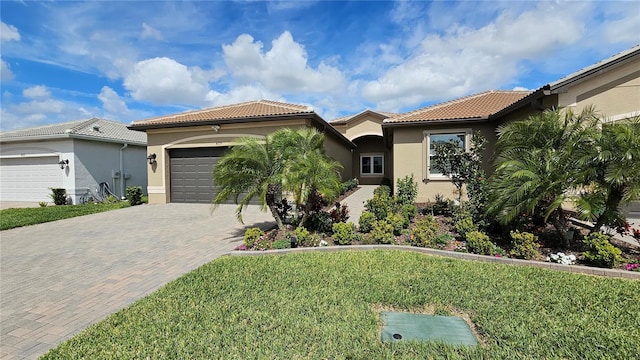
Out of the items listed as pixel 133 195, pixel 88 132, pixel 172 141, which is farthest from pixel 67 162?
pixel 172 141

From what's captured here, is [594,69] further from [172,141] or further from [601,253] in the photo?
[172,141]

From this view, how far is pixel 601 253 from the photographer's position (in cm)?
502

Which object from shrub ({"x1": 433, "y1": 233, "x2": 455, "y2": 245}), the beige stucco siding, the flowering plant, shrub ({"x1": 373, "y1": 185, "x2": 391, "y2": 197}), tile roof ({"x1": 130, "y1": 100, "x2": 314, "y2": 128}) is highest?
tile roof ({"x1": 130, "y1": 100, "x2": 314, "y2": 128})

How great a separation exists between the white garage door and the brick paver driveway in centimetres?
862

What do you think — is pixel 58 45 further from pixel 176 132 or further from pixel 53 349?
pixel 53 349

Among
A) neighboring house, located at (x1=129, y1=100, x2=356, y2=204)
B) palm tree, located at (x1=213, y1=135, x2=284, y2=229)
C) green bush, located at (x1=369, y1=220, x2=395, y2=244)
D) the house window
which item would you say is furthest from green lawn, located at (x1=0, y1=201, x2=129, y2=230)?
the house window

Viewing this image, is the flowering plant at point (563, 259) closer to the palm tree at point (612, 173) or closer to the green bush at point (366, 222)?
the palm tree at point (612, 173)

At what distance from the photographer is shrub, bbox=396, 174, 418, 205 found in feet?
37.5

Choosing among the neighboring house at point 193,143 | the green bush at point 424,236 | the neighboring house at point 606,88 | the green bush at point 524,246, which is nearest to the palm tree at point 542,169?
the green bush at point 524,246

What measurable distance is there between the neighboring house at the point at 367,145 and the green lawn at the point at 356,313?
2169 centimetres

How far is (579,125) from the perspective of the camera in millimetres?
6203

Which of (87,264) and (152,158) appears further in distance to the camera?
(152,158)

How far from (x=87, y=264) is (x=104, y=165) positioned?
48.3 feet

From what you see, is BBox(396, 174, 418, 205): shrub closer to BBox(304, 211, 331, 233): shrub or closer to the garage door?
BBox(304, 211, 331, 233): shrub
